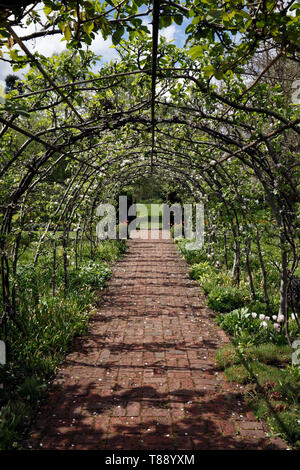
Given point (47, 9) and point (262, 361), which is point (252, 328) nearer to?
point (262, 361)

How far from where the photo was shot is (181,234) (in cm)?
1548

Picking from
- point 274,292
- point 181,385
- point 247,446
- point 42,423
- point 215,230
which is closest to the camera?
point 247,446

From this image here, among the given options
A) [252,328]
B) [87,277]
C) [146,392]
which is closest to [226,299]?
[252,328]

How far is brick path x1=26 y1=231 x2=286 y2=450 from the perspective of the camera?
2664mm

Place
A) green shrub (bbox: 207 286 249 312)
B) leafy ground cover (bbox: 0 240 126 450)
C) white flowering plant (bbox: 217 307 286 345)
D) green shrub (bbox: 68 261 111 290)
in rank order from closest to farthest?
1. leafy ground cover (bbox: 0 240 126 450)
2. white flowering plant (bbox: 217 307 286 345)
3. green shrub (bbox: 207 286 249 312)
4. green shrub (bbox: 68 261 111 290)

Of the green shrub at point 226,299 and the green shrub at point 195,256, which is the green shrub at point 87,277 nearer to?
the green shrub at point 226,299

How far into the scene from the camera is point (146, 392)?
334 cm

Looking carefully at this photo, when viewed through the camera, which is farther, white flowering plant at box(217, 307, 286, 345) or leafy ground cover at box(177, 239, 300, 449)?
white flowering plant at box(217, 307, 286, 345)

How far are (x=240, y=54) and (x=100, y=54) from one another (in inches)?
75.2

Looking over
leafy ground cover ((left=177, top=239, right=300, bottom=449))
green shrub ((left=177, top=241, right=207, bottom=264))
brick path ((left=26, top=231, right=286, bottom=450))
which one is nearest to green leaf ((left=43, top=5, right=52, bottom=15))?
brick path ((left=26, top=231, right=286, bottom=450))

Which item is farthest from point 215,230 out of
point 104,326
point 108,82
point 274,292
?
point 108,82

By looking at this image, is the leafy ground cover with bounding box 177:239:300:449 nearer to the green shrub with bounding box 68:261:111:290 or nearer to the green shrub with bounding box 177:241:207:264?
the green shrub with bounding box 68:261:111:290

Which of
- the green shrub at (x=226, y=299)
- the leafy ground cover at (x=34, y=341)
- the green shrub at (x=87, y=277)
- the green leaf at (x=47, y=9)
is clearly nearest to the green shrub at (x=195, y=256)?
the green shrub at (x=87, y=277)
